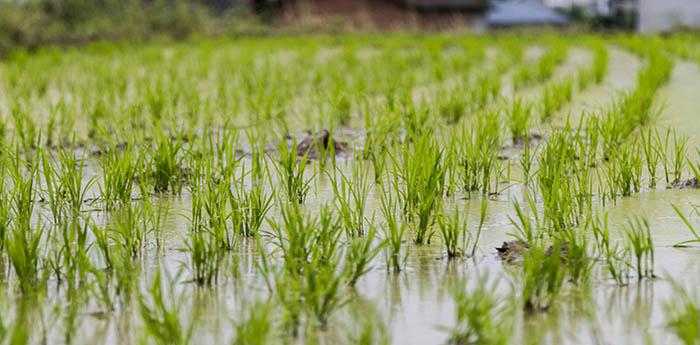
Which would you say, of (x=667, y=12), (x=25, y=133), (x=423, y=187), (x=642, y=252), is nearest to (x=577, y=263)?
(x=642, y=252)

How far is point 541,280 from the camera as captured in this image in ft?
5.90

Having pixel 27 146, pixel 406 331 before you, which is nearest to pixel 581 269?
pixel 406 331

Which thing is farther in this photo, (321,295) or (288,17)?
(288,17)

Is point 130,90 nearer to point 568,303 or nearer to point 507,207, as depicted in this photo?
point 507,207

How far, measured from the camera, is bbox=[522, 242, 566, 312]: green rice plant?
177 centimetres

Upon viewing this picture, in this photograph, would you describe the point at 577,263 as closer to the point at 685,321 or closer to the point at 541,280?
the point at 541,280

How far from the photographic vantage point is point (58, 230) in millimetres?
2455

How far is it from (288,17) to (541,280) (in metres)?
21.4

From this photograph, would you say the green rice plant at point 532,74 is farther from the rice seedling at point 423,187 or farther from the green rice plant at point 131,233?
the green rice plant at point 131,233

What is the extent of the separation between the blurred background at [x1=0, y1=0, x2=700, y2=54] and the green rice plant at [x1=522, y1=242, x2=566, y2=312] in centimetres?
943

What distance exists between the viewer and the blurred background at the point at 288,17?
13852mm

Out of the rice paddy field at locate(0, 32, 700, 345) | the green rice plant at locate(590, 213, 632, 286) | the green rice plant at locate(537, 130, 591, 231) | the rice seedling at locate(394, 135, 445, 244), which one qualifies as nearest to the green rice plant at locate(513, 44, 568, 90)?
the rice paddy field at locate(0, 32, 700, 345)

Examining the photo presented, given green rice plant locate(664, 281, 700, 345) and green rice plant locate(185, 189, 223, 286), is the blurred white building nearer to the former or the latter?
green rice plant locate(185, 189, 223, 286)

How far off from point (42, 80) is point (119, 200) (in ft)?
13.6
